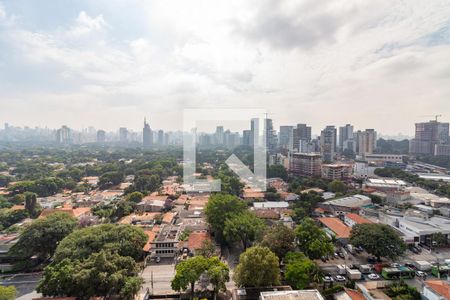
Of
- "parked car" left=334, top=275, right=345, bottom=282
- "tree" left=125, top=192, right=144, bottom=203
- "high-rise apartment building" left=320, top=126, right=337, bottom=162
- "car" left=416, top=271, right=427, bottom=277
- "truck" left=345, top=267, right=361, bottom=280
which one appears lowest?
"car" left=416, top=271, right=427, bottom=277

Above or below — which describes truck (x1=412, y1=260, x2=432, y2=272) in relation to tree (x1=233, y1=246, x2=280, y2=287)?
below

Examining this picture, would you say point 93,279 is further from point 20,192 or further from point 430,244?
point 20,192

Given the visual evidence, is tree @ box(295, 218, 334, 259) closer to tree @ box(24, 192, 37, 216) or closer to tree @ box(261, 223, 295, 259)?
tree @ box(261, 223, 295, 259)

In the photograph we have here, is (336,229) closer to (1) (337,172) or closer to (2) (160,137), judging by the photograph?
(1) (337,172)

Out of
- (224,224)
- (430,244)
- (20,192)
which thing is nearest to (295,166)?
(430,244)

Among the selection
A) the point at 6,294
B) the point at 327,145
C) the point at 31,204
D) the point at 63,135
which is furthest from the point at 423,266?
the point at 63,135

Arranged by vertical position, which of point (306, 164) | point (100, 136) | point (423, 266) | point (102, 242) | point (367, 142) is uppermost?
point (100, 136)

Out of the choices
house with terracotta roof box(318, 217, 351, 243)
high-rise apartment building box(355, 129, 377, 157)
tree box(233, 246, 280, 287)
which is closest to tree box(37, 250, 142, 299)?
tree box(233, 246, 280, 287)
